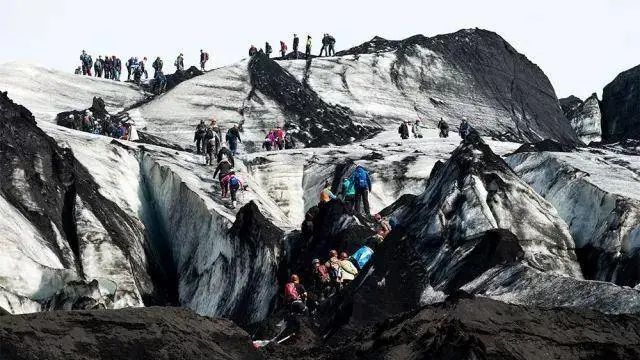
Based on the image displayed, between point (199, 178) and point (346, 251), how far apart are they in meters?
14.7

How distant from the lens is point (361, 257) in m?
31.3

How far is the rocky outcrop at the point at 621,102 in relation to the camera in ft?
259

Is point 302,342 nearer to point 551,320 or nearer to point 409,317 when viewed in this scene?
point 409,317

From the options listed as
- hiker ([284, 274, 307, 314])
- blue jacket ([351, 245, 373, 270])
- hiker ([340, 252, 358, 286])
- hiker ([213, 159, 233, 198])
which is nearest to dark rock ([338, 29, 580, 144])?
hiker ([213, 159, 233, 198])

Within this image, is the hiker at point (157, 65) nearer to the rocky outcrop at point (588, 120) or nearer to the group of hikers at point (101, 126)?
the group of hikers at point (101, 126)

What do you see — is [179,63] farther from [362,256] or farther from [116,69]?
[362,256]

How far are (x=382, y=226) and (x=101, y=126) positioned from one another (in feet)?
86.4

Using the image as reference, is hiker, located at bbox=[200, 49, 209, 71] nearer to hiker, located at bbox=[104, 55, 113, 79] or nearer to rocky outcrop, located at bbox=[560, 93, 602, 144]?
hiker, located at bbox=[104, 55, 113, 79]

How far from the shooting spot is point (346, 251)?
1300 inches

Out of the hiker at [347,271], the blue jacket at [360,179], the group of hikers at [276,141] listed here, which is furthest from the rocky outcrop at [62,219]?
the group of hikers at [276,141]

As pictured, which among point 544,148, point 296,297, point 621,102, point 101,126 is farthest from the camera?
point 621,102

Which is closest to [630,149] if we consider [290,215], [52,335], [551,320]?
[290,215]

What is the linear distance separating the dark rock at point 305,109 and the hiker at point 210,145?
11.3 metres

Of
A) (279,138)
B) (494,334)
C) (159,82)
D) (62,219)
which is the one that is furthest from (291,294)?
(159,82)
